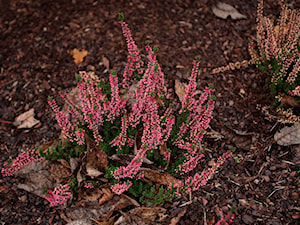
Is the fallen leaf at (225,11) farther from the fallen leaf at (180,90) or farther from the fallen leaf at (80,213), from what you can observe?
the fallen leaf at (80,213)

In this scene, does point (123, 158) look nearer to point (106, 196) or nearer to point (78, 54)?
point (106, 196)

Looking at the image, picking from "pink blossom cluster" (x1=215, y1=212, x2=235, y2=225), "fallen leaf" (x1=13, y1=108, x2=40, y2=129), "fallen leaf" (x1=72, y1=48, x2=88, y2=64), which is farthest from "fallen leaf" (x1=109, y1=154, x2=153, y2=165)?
"fallen leaf" (x1=72, y1=48, x2=88, y2=64)

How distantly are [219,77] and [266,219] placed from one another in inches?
54.0

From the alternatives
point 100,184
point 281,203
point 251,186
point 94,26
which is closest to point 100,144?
point 100,184

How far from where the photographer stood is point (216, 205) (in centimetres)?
256

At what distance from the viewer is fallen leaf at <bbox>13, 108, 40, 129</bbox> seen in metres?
3.18

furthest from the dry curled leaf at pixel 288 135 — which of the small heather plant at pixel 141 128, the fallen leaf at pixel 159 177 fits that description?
the fallen leaf at pixel 159 177

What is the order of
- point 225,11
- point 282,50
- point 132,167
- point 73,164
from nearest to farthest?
point 132,167 < point 73,164 < point 282,50 < point 225,11

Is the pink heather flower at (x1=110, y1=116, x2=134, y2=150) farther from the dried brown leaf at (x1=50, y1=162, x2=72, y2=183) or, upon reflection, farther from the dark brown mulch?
the dark brown mulch

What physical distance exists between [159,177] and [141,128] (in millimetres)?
389

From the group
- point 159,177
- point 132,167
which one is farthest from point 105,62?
point 132,167

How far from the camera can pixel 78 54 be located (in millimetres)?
3566

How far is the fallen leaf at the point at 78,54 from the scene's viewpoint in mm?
3545

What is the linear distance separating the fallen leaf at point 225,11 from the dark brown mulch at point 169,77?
53mm
